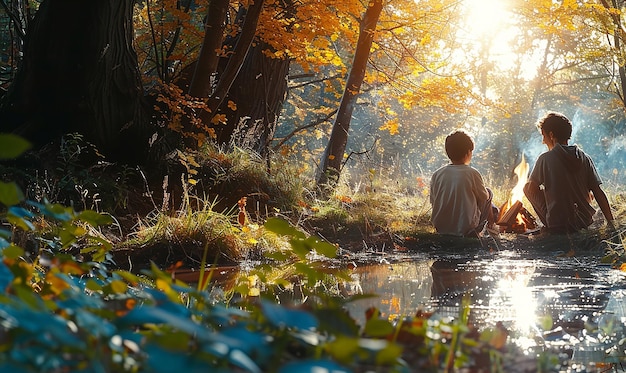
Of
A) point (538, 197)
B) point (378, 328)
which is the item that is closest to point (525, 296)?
point (378, 328)

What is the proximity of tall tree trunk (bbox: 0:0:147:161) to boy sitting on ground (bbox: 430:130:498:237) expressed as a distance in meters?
3.20

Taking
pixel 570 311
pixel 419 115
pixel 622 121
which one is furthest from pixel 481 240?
pixel 419 115

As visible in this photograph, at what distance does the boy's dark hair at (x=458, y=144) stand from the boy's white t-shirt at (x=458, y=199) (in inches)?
5.0

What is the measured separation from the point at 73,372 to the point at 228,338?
219mm

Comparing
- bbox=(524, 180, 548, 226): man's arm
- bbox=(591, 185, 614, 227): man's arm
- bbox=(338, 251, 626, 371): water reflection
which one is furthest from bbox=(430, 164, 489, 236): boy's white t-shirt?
bbox=(338, 251, 626, 371): water reflection

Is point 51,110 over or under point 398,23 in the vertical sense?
under

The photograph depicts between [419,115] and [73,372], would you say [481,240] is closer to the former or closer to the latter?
[73,372]

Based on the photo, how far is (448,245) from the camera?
6238 mm

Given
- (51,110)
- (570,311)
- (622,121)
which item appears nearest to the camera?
(570,311)

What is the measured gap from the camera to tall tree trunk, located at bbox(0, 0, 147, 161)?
5711mm

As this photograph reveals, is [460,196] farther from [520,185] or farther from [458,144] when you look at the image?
[520,185]

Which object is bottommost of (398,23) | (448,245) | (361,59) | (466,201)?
(448,245)

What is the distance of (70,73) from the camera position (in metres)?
5.77

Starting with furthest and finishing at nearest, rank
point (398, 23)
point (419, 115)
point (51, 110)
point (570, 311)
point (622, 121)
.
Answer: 1. point (419, 115)
2. point (622, 121)
3. point (398, 23)
4. point (51, 110)
5. point (570, 311)
